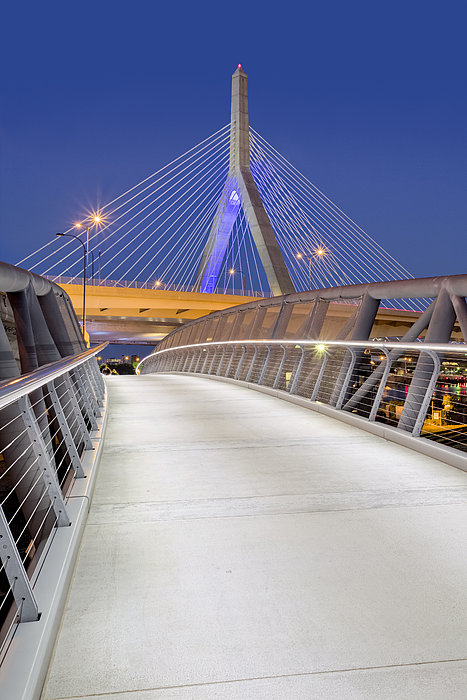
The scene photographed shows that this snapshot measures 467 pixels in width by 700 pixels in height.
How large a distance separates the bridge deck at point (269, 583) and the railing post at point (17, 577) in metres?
0.20

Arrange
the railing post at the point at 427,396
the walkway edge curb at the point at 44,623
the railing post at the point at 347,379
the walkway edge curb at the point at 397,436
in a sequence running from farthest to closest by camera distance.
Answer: the railing post at the point at 347,379
the railing post at the point at 427,396
the walkway edge curb at the point at 397,436
the walkway edge curb at the point at 44,623

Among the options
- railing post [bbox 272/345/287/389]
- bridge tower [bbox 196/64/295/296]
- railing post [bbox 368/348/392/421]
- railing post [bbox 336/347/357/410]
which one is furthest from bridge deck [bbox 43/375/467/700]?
bridge tower [bbox 196/64/295/296]

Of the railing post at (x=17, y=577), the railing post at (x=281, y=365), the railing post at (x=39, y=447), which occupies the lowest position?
the railing post at (x=17, y=577)

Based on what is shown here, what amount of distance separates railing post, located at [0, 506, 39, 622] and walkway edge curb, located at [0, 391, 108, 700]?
0.04m

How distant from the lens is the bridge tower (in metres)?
35.1

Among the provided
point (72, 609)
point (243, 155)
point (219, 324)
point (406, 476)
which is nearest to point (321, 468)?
point (406, 476)

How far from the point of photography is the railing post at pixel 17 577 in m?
2.19

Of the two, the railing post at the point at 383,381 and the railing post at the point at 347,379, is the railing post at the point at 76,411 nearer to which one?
the railing post at the point at 383,381

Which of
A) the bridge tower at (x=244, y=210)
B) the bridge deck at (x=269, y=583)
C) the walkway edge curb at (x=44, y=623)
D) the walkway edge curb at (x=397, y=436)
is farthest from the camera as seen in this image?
the bridge tower at (x=244, y=210)

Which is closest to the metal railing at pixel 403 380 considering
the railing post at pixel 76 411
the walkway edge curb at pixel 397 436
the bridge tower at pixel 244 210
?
the walkway edge curb at pixel 397 436

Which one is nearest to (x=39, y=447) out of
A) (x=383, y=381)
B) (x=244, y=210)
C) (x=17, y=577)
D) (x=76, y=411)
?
(x=17, y=577)

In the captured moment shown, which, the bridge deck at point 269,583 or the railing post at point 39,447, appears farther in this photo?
the railing post at point 39,447

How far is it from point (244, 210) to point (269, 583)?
3549cm

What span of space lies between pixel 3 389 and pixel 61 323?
1072cm
